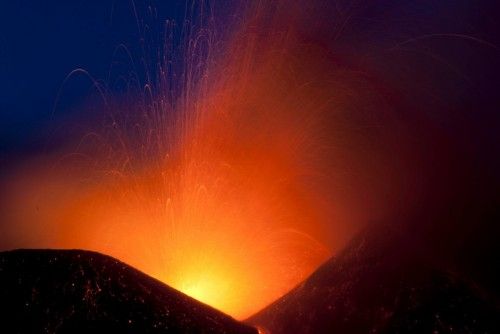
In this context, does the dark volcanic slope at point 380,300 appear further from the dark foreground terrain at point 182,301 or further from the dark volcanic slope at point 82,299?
the dark volcanic slope at point 82,299

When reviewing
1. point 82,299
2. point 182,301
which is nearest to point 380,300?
point 182,301

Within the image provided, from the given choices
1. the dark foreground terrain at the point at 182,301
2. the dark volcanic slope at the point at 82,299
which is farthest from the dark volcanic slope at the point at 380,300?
the dark volcanic slope at the point at 82,299

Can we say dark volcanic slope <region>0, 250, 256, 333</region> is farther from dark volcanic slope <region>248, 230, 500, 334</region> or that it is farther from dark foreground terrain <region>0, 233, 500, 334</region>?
dark volcanic slope <region>248, 230, 500, 334</region>

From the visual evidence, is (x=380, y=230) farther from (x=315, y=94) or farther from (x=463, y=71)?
(x=315, y=94)

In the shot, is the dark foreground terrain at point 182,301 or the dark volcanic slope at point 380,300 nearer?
the dark foreground terrain at point 182,301

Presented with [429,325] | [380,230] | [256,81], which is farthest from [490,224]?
[256,81]

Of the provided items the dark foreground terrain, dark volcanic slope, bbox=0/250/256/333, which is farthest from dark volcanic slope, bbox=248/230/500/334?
dark volcanic slope, bbox=0/250/256/333
